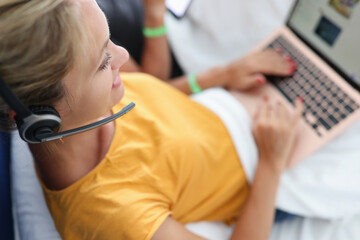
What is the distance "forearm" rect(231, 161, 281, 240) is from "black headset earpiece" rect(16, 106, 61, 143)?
45 cm

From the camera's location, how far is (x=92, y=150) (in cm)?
57

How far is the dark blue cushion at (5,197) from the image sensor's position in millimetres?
645

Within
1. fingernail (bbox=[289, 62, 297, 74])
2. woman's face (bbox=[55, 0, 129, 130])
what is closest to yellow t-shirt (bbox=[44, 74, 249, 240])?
woman's face (bbox=[55, 0, 129, 130])

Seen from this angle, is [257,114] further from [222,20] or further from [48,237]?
[48,237]

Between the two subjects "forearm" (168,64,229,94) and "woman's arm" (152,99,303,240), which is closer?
"woman's arm" (152,99,303,240)

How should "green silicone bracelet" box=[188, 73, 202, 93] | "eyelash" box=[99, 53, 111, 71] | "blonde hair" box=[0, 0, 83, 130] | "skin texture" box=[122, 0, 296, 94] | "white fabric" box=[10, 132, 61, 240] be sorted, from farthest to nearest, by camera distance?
"green silicone bracelet" box=[188, 73, 202, 93]
"skin texture" box=[122, 0, 296, 94]
"white fabric" box=[10, 132, 61, 240]
"eyelash" box=[99, 53, 111, 71]
"blonde hair" box=[0, 0, 83, 130]

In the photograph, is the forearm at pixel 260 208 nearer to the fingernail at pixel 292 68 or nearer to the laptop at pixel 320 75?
the laptop at pixel 320 75

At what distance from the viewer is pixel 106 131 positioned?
602 millimetres

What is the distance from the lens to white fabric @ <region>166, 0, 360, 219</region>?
684mm

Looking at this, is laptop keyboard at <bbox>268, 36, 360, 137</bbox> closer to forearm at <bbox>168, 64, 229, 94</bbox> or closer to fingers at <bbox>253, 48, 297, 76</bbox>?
fingers at <bbox>253, 48, 297, 76</bbox>

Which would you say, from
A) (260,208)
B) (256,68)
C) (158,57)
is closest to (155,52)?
(158,57)

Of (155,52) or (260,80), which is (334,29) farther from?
(155,52)

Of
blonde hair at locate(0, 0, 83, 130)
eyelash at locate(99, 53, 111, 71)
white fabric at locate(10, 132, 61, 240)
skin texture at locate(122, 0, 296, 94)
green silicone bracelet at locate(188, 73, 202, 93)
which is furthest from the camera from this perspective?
green silicone bracelet at locate(188, 73, 202, 93)

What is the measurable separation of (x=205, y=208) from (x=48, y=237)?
34 centimetres
